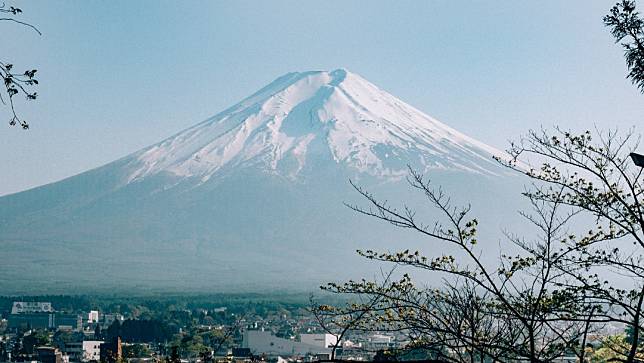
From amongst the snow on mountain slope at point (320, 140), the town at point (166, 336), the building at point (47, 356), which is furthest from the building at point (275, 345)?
the snow on mountain slope at point (320, 140)

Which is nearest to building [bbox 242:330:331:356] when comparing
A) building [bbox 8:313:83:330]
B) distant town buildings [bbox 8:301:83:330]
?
distant town buildings [bbox 8:301:83:330]

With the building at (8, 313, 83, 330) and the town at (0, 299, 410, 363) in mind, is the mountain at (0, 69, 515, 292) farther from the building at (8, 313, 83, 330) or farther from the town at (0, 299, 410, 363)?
the building at (8, 313, 83, 330)

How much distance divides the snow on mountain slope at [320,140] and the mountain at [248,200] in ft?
0.43

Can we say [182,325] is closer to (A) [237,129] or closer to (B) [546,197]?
(B) [546,197]

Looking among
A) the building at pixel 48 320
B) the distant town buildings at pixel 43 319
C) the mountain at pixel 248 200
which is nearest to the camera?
the distant town buildings at pixel 43 319

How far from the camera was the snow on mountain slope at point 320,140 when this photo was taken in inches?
3492

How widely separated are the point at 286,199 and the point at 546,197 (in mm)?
81108

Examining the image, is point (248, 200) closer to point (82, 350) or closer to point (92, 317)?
point (92, 317)

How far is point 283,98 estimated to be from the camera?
9831 centimetres

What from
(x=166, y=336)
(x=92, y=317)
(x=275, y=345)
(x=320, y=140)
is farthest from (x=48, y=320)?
(x=320, y=140)

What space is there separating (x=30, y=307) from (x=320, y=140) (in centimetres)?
3653

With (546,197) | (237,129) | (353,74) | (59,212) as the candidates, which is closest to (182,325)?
(546,197)

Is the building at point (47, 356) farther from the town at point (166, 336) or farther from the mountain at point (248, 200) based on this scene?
the mountain at point (248, 200)

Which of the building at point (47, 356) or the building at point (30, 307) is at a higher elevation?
the building at point (30, 307)
